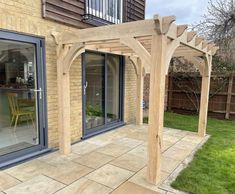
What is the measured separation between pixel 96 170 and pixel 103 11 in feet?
11.9

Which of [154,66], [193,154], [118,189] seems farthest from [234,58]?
[118,189]

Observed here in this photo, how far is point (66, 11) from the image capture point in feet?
12.9

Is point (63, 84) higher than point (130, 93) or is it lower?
higher

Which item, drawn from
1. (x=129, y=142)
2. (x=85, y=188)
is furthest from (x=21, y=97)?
(x=129, y=142)

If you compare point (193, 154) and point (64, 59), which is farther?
point (193, 154)

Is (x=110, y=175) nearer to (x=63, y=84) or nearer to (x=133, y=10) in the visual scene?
(x=63, y=84)

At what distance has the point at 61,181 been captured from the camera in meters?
2.87

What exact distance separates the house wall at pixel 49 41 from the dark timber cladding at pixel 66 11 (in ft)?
0.34

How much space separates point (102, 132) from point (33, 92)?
2.13 metres

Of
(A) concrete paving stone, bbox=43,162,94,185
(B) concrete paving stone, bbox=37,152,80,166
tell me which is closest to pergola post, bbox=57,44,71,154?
(B) concrete paving stone, bbox=37,152,80,166

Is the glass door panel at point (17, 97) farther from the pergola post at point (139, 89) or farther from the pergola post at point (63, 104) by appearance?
the pergola post at point (139, 89)

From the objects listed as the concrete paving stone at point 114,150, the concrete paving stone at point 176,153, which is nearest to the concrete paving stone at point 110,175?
the concrete paving stone at point 114,150

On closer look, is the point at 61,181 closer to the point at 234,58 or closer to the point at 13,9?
the point at 13,9

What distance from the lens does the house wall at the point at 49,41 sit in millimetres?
3078
